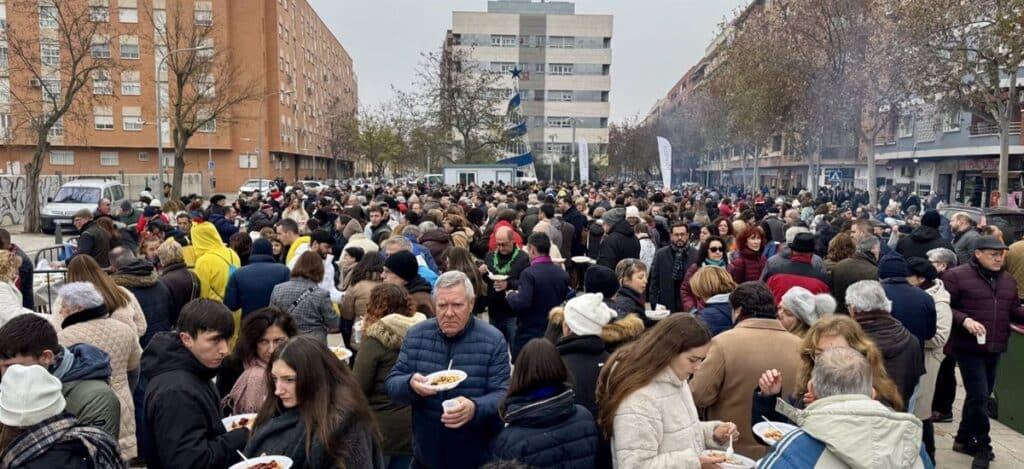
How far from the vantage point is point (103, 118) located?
55906 millimetres

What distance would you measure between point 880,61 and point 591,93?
56.2 meters

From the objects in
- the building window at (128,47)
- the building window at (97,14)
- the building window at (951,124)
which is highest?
the building window at (128,47)

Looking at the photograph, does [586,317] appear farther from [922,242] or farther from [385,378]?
[922,242]

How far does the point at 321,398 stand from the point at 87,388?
1.35m

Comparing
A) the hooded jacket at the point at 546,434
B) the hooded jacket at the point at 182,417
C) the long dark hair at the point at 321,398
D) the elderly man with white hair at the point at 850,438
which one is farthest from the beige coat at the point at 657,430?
the hooded jacket at the point at 182,417

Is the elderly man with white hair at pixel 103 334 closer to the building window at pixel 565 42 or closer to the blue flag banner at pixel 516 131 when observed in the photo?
the blue flag banner at pixel 516 131

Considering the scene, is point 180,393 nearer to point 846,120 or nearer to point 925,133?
point 846,120

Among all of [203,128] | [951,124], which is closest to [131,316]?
[951,124]

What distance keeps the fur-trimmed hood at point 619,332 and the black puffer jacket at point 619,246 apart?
18.1ft

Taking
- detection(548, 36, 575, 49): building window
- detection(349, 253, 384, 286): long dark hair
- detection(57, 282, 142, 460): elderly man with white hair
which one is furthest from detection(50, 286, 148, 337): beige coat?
detection(548, 36, 575, 49): building window

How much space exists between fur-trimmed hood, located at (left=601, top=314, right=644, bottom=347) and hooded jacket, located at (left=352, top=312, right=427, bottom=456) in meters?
1.16

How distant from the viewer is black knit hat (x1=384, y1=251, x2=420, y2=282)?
551 cm

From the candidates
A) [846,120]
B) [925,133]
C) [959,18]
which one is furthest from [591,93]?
[959,18]

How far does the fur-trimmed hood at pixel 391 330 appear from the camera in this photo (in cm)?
420
